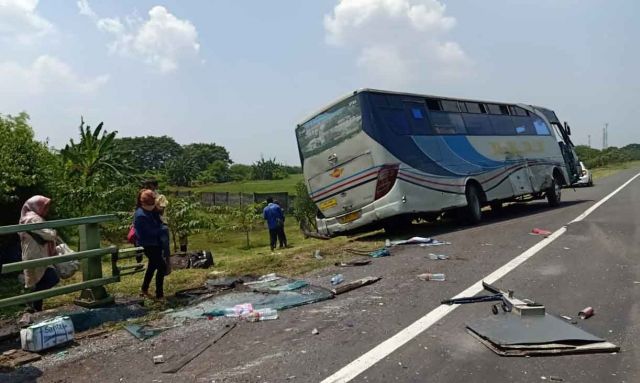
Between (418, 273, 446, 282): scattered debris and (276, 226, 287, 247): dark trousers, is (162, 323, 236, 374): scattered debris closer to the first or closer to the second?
(418, 273, 446, 282): scattered debris

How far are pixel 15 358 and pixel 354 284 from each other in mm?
4132

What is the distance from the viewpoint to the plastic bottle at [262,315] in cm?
606

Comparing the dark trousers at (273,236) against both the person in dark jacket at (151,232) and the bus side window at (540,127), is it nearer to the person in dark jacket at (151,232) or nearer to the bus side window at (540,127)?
the bus side window at (540,127)

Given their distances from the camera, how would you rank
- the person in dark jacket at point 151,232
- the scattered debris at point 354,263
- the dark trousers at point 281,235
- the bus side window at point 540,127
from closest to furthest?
the person in dark jacket at point 151,232 → the scattered debris at point 354,263 → the dark trousers at point 281,235 → the bus side window at point 540,127

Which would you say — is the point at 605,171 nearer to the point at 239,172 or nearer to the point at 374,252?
the point at 239,172

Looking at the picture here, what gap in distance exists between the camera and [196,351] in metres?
5.07

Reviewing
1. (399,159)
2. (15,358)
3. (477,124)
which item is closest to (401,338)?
(15,358)

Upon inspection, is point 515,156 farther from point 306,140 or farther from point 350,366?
point 350,366

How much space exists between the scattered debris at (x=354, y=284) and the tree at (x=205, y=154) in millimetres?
96335

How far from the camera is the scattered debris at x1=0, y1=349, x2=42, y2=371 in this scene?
194 inches

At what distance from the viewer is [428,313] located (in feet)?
19.2

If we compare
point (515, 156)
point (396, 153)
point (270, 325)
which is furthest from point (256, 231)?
point (270, 325)

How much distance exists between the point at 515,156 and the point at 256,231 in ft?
61.5

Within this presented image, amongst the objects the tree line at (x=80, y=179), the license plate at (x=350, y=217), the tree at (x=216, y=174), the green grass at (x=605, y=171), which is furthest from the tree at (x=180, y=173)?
the license plate at (x=350, y=217)
